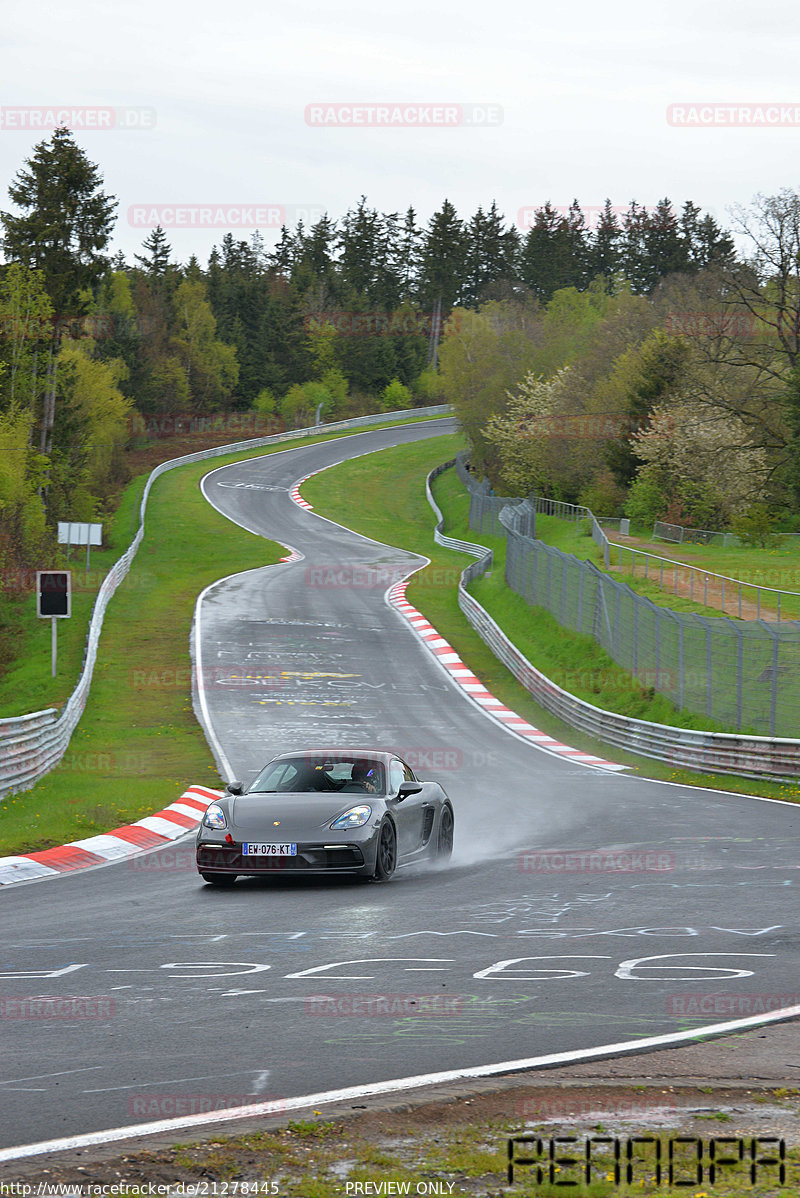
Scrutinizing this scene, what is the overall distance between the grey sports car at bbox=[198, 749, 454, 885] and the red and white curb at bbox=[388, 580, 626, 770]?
37.8 feet

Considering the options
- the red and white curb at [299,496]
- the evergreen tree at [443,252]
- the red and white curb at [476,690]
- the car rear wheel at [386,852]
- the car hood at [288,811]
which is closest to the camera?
the car hood at [288,811]

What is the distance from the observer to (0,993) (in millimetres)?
7488

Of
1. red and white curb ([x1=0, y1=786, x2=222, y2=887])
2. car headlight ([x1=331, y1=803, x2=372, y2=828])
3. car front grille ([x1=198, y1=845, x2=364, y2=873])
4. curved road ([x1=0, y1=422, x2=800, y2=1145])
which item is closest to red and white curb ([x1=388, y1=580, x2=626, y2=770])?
curved road ([x1=0, y1=422, x2=800, y2=1145])

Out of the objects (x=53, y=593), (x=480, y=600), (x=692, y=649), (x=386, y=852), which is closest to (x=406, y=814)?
(x=386, y=852)

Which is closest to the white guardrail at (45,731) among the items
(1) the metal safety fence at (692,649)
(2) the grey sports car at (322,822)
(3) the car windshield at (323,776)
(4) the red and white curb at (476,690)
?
(3) the car windshield at (323,776)

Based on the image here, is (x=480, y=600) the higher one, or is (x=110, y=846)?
(x=110, y=846)

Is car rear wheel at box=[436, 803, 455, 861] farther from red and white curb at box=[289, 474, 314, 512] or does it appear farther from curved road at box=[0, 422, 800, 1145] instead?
red and white curb at box=[289, 474, 314, 512]

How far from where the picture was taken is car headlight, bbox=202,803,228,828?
12.2 metres

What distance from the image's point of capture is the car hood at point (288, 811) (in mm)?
11945

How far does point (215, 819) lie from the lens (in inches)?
482

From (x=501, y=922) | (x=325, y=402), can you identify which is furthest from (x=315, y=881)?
(x=325, y=402)

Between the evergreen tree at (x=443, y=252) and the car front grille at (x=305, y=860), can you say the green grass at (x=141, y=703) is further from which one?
the evergreen tree at (x=443, y=252)

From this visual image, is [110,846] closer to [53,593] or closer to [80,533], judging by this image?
[53,593]

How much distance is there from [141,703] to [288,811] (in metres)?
19.5
